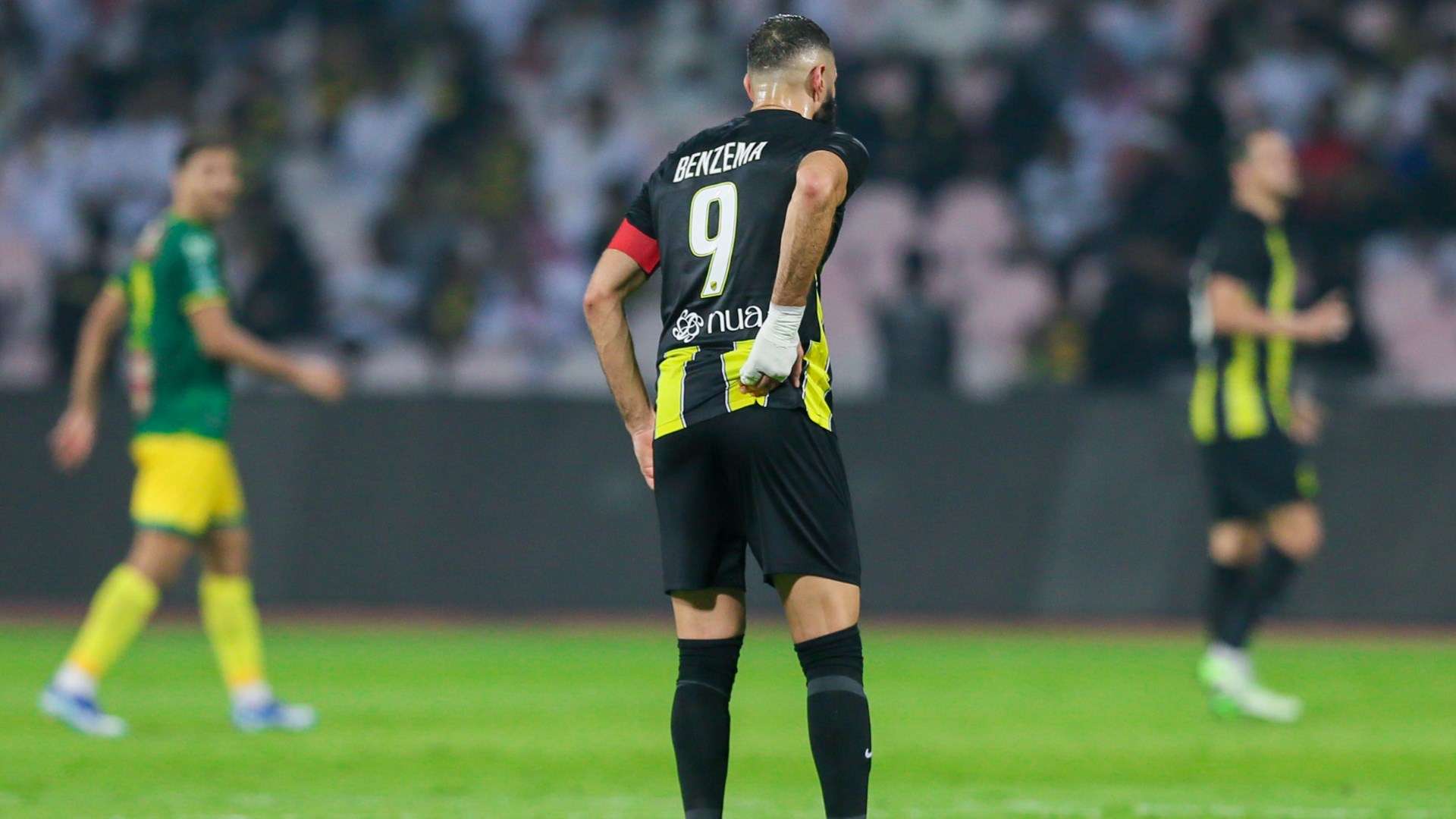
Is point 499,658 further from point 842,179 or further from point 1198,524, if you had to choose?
point 842,179

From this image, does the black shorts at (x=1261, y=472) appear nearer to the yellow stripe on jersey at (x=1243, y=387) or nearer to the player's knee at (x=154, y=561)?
the yellow stripe on jersey at (x=1243, y=387)

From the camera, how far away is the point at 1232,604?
9859mm

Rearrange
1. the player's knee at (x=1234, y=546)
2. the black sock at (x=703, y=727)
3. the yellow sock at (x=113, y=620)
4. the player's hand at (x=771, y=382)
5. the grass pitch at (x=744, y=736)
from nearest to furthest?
1. the player's hand at (x=771, y=382)
2. the black sock at (x=703, y=727)
3. the grass pitch at (x=744, y=736)
4. the yellow sock at (x=113, y=620)
5. the player's knee at (x=1234, y=546)

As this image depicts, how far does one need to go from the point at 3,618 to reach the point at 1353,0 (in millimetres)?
11676

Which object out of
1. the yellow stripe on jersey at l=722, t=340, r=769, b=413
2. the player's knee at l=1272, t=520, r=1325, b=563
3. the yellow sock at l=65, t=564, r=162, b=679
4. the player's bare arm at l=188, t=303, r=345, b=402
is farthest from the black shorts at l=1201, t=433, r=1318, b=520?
the yellow stripe on jersey at l=722, t=340, r=769, b=413

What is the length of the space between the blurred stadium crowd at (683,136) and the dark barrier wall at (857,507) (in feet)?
2.43

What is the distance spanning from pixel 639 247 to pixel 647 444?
0.51 m

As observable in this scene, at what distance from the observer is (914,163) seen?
16578 mm

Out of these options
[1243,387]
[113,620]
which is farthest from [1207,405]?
[113,620]

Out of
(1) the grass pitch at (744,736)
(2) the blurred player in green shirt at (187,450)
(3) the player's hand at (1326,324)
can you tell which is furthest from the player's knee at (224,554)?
(3) the player's hand at (1326,324)

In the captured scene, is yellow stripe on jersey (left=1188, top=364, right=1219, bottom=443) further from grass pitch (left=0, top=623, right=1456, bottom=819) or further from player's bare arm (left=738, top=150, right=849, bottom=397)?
player's bare arm (left=738, top=150, right=849, bottom=397)

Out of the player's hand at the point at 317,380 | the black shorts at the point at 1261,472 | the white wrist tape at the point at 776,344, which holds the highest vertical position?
the white wrist tape at the point at 776,344

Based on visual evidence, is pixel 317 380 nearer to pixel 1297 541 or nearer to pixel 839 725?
pixel 839 725

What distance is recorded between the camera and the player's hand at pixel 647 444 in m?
5.43
